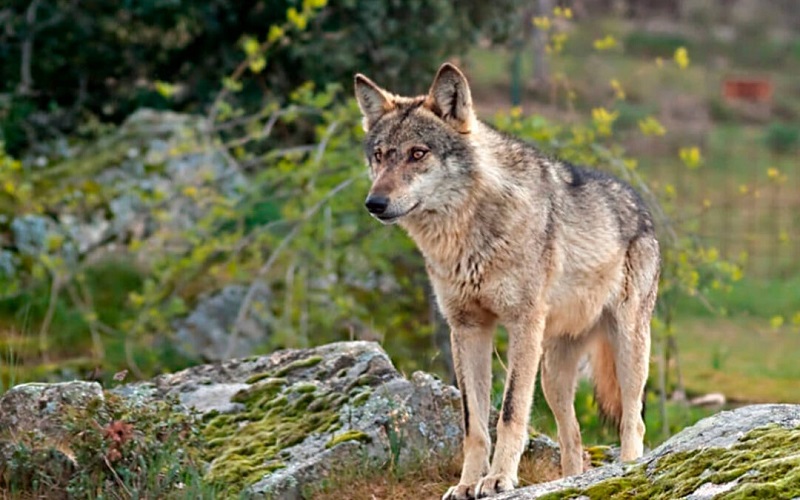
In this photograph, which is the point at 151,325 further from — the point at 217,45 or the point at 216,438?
the point at 216,438

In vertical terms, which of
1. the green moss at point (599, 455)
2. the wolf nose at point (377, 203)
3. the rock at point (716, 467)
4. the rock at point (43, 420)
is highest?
the wolf nose at point (377, 203)

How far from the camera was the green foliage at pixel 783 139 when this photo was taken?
25.2m

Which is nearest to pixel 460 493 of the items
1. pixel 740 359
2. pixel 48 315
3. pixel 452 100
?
pixel 452 100

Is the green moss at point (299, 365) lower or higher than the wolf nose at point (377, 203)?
lower

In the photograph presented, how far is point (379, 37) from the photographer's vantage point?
14.0 meters

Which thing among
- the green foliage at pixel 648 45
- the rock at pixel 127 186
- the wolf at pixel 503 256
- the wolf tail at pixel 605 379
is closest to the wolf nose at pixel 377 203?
the wolf at pixel 503 256

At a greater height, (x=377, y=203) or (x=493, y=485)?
(x=377, y=203)

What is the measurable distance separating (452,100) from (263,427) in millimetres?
1868

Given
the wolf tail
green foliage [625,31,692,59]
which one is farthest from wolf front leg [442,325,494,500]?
green foliage [625,31,692,59]

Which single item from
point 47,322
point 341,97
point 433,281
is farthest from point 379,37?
point 433,281

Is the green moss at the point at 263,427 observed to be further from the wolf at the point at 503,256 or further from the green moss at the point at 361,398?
the wolf at the point at 503,256

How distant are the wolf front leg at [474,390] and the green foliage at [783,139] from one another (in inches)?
788

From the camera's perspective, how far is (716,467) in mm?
4414

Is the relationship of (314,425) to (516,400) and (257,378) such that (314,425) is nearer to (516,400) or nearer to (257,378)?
(257,378)
